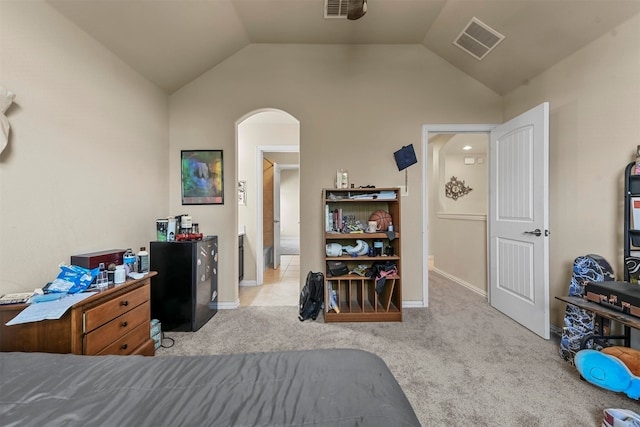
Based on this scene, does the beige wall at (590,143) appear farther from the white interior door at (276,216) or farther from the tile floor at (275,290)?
the white interior door at (276,216)

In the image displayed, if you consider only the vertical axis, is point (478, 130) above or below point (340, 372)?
above

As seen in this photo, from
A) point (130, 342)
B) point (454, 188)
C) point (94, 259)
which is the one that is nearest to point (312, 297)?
point (130, 342)

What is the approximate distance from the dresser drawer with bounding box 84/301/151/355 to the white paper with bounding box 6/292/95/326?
0.23 m

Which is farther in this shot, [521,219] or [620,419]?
[521,219]

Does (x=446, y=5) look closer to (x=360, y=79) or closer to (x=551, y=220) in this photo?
(x=360, y=79)

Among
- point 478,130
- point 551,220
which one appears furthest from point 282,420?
point 478,130

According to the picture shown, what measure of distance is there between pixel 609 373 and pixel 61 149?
380cm

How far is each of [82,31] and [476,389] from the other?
12.5 ft

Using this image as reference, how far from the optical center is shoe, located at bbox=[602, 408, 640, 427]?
1163 millimetres

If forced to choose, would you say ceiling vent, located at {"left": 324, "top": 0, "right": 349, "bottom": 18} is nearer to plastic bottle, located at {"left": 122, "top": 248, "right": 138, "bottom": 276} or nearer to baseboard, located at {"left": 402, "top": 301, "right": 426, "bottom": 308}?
plastic bottle, located at {"left": 122, "top": 248, "right": 138, "bottom": 276}

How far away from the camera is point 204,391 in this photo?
0.79 m

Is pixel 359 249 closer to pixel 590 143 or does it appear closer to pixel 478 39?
pixel 590 143

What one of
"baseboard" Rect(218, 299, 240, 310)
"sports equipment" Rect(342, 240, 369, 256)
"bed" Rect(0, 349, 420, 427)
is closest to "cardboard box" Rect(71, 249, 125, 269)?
"bed" Rect(0, 349, 420, 427)

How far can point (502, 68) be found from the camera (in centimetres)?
265
